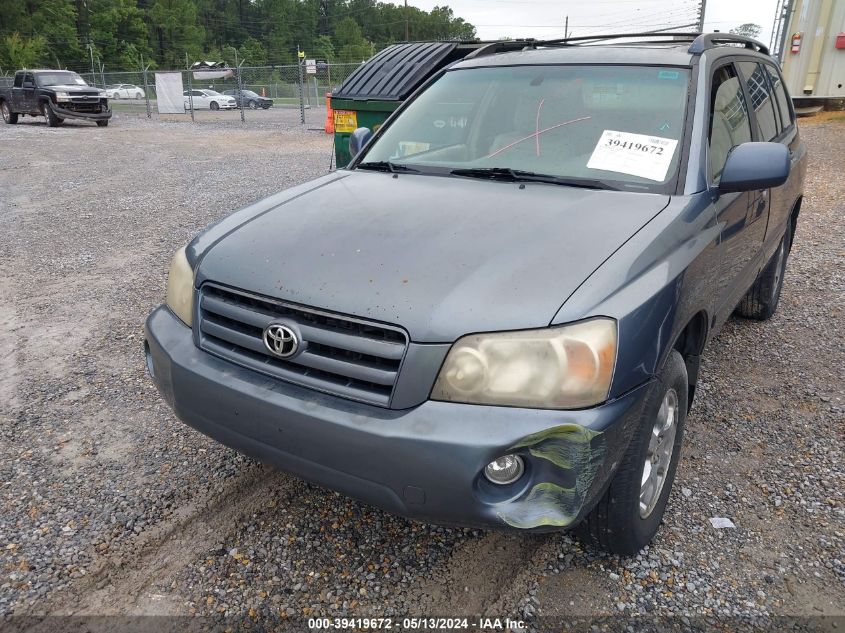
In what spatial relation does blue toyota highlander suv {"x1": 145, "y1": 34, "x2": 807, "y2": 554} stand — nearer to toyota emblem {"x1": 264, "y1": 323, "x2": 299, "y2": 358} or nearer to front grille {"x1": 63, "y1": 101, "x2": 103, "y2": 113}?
toyota emblem {"x1": 264, "y1": 323, "x2": 299, "y2": 358}

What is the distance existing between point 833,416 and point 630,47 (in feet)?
7.31

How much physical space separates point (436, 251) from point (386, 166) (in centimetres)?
122

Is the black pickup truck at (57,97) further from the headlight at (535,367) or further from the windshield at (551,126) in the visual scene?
the headlight at (535,367)

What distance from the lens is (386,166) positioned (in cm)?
322

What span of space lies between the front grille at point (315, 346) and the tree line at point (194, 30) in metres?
39.8

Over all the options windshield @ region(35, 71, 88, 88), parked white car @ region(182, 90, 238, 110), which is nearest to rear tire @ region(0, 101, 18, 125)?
windshield @ region(35, 71, 88, 88)

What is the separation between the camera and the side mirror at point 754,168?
252 centimetres

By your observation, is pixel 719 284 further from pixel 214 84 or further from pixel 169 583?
pixel 214 84

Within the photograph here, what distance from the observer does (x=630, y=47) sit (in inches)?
132

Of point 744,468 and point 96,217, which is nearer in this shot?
point 744,468

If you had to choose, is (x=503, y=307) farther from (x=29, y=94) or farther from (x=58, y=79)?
(x=29, y=94)

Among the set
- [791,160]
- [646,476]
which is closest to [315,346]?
[646,476]

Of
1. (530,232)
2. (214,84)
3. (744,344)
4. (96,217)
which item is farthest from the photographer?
(214,84)

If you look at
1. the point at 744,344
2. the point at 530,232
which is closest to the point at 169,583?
the point at 530,232
